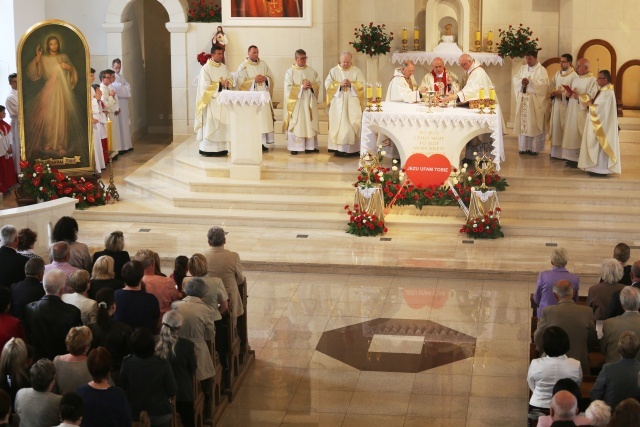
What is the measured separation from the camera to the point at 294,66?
1800 cm

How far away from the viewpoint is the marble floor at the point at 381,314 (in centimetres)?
973

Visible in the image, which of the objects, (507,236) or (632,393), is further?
(507,236)

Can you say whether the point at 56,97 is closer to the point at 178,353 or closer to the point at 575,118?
the point at 575,118

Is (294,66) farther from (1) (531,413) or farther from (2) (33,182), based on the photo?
(1) (531,413)

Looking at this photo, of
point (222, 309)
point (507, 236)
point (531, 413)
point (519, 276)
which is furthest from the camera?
point (507, 236)

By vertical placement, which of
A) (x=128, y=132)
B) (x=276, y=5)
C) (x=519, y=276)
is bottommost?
(x=519, y=276)

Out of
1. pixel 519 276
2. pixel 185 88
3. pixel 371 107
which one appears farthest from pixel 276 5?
pixel 519 276

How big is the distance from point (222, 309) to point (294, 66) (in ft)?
29.8

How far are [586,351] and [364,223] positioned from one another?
640 centimetres

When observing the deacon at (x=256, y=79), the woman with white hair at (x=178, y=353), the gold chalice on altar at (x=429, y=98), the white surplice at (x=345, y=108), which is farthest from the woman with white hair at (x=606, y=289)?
the deacon at (x=256, y=79)

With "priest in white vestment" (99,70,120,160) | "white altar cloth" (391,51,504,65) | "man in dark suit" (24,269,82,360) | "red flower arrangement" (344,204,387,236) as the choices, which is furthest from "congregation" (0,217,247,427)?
"white altar cloth" (391,51,504,65)

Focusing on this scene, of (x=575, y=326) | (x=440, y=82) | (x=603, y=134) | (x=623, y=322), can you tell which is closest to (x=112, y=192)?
(x=440, y=82)

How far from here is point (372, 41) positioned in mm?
19578

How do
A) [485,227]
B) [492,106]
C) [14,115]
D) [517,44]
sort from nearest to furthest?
[485,227], [492,106], [14,115], [517,44]
